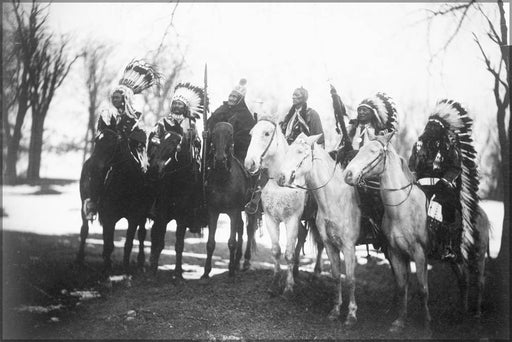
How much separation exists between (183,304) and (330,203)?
6.28ft

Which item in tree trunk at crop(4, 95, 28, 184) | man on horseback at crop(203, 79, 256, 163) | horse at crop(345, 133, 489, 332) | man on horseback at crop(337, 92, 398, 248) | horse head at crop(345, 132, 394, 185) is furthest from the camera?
man on horseback at crop(203, 79, 256, 163)

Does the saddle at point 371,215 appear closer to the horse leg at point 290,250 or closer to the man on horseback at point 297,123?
the horse leg at point 290,250

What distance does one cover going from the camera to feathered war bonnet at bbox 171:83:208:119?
5.68 meters

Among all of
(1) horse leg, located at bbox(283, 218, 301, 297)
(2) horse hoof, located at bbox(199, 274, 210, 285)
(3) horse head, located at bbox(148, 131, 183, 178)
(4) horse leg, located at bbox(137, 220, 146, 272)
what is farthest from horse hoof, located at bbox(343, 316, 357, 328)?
(3) horse head, located at bbox(148, 131, 183, 178)

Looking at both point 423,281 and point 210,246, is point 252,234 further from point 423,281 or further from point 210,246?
point 423,281

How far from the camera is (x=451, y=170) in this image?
5.25 metres

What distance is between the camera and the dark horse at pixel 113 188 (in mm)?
5289

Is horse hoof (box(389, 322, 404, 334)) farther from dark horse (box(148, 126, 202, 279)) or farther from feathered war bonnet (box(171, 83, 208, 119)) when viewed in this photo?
feathered war bonnet (box(171, 83, 208, 119))

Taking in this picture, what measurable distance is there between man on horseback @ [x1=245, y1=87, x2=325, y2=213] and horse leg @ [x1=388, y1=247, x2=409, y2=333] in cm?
155

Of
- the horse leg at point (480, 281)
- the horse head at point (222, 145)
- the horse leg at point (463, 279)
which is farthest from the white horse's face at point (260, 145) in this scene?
the horse leg at point (480, 281)

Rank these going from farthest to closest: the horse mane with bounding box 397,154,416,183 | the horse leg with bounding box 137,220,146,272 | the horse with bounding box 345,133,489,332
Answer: the horse leg with bounding box 137,220,146,272 < the horse mane with bounding box 397,154,416,183 < the horse with bounding box 345,133,489,332

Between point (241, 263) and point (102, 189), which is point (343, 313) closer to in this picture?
point (241, 263)

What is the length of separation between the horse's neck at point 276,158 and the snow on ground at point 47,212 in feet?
6.80

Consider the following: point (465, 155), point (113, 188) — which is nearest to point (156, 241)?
point (113, 188)
